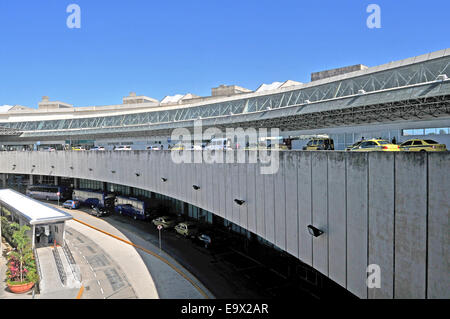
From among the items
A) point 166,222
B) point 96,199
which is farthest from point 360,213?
point 96,199

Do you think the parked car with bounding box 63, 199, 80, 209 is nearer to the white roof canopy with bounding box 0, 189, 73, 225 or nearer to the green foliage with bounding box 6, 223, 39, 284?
the white roof canopy with bounding box 0, 189, 73, 225

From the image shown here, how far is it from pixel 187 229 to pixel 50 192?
29725mm

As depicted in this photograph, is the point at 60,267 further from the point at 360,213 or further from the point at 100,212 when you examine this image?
the point at 360,213

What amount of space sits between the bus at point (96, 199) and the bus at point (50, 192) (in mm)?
5907

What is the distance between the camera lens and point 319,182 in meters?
9.47

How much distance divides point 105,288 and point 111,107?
6632 centimetres

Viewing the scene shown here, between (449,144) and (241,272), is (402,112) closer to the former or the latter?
(449,144)

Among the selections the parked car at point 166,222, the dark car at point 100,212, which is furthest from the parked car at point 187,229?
the dark car at point 100,212

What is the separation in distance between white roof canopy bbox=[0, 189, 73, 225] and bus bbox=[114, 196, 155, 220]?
8872 mm

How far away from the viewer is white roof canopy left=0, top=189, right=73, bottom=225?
2166 centimetres

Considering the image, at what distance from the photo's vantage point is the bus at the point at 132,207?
31469mm

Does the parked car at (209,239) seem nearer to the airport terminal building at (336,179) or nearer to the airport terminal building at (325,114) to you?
the airport terminal building at (336,179)

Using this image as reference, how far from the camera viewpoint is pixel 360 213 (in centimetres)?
785

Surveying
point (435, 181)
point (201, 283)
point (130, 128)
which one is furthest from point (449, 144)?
point (130, 128)
